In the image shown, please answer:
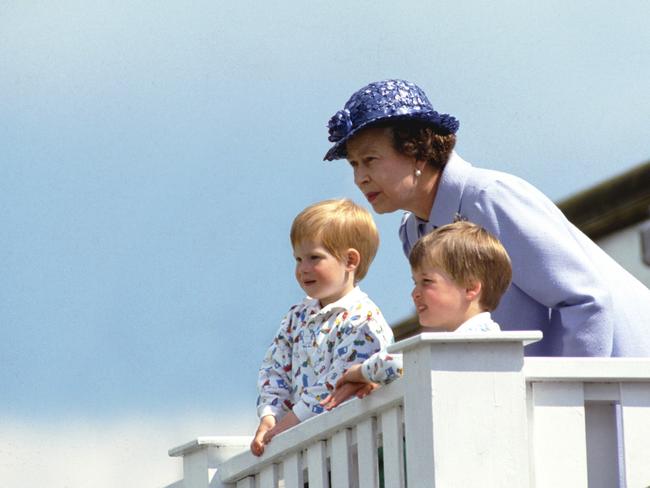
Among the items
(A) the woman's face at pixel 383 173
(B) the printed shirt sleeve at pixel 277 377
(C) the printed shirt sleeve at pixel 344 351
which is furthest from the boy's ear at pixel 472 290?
(B) the printed shirt sleeve at pixel 277 377

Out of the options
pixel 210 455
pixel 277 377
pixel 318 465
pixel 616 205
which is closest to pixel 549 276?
pixel 318 465

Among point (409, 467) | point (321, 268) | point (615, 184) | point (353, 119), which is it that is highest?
point (615, 184)

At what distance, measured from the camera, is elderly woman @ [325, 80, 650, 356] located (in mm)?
6199

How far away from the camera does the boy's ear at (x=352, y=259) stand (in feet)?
22.5

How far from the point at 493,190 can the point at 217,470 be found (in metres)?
1.56

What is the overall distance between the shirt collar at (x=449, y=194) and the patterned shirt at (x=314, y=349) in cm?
42

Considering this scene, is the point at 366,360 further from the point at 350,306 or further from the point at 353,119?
the point at 353,119

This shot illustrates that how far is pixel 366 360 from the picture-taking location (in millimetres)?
6145

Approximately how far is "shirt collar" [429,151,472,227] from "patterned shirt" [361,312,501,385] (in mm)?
683

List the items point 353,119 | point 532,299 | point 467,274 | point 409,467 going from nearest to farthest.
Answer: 1. point 409,467
2. point 467,274
3. point 532,299
4. point 353,119

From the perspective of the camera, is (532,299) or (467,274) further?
(532,299)

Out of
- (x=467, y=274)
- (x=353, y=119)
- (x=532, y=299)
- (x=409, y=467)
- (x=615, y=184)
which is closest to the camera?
(x=409, y=467)

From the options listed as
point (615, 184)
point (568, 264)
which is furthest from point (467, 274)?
point (615, 184)

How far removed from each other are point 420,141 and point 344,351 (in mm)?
791
